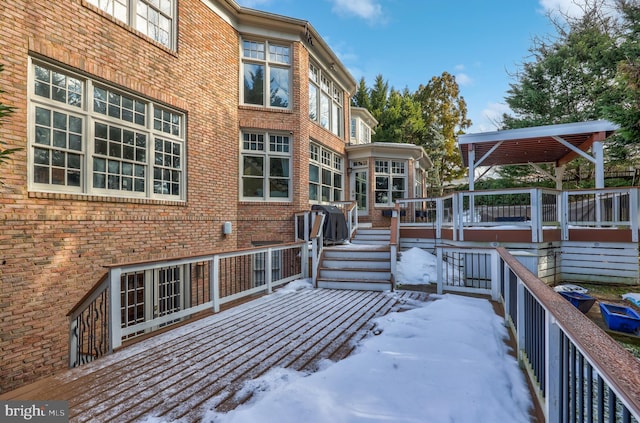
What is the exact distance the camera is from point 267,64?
9.67m

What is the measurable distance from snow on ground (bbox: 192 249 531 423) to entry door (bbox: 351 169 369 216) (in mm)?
9557

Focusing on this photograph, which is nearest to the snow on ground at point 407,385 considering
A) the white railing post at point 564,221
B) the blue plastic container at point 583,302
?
the blue plastic container at point 583,302

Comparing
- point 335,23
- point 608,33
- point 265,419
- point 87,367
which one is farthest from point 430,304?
point 608,33

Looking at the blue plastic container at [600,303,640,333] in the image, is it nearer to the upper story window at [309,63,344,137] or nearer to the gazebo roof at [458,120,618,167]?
the gazebo roof at [458,120,618,167]

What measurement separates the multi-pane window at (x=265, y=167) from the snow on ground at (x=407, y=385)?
6364 millimetres

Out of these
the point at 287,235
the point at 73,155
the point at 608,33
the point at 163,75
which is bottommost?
the point at 287,235

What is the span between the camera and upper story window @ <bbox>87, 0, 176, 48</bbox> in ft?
20.6

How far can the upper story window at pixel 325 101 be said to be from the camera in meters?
11.1

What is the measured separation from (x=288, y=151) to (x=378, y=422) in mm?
8454

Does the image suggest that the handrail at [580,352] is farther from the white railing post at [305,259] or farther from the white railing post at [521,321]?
the white railing post at [305,259]

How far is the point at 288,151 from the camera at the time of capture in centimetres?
991

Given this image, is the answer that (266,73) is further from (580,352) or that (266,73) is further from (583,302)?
(580,352)

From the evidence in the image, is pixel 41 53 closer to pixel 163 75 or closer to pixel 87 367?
pixel 163 75

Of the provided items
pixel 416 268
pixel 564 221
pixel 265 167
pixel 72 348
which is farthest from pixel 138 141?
pixel 564 221
